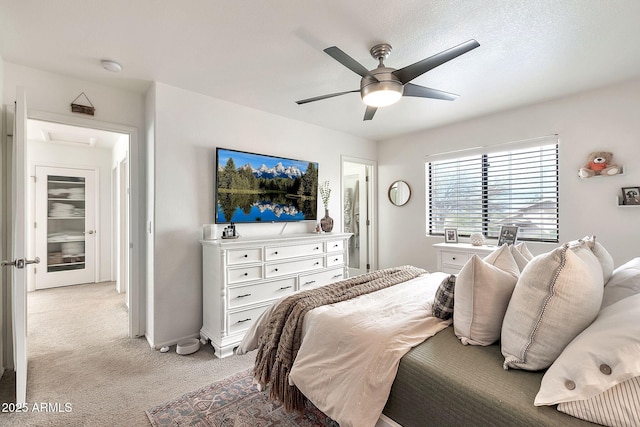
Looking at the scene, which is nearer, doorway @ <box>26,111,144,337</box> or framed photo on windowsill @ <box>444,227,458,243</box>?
doorway @ <box>26,111,144,337</box>

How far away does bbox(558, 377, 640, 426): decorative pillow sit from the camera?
2.43 feet

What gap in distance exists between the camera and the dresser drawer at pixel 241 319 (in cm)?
258

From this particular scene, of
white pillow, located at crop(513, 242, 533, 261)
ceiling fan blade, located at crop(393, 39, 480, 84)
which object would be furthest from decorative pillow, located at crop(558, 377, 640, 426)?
ceiling fan blade, located at crop(393, 39, 480, 84)

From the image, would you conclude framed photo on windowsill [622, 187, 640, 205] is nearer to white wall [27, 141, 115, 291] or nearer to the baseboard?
the baseboard

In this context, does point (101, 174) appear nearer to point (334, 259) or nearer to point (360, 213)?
point (334, 259)

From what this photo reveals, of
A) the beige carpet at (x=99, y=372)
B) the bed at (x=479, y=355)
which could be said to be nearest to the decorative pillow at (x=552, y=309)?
the bed at (x=479, y=355)

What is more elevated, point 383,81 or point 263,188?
point 383,81

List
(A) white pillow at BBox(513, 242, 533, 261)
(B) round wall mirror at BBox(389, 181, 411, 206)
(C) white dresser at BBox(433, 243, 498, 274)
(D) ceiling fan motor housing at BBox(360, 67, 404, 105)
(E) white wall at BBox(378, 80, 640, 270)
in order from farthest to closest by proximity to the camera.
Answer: (B) round wall mirror at BBox(389, 181, 411, 206) < (C) white dresser at BBox(433, 243, 498, 274) < (E) white wall at BBox(378, 80, 640, 270) < (D) ceiling fan motor housing at BBox(360, 67, 404, 105) < (A) white pillow at BBox(513, 242, 533, 261)

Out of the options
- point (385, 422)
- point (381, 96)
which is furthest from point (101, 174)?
point (385, 422)

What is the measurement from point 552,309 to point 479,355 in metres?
0.34

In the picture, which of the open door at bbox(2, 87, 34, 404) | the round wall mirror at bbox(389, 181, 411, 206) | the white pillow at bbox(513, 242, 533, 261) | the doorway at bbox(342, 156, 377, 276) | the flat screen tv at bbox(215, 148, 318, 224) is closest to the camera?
the white pillow at bbox(513, 242, 533, 261)

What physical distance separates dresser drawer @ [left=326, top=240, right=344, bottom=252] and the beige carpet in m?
1.49

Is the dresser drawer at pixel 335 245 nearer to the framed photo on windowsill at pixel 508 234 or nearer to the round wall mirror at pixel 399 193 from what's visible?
the round wall mirror at pixel 399 193

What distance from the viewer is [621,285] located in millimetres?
1191
